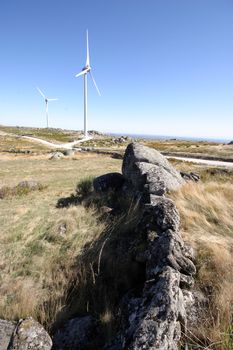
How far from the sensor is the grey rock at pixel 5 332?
539cm

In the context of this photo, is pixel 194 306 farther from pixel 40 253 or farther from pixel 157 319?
pixel 40 253

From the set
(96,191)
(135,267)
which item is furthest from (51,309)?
(96,191)

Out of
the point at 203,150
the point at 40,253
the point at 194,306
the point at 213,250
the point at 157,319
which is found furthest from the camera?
the point at 203,150

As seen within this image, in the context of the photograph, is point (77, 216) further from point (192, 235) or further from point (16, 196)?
point (16, 196)

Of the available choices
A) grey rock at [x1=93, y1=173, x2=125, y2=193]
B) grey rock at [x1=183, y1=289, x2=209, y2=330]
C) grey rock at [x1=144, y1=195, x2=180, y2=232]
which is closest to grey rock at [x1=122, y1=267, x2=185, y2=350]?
grey rock at [x1=183, y1=289, x2=209, y2=330]

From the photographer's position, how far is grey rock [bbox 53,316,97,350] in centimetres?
538

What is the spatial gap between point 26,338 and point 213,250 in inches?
177

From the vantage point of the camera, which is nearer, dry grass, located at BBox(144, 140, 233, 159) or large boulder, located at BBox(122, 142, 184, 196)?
large boulder, located at BBox(122, 142, 184, 196)

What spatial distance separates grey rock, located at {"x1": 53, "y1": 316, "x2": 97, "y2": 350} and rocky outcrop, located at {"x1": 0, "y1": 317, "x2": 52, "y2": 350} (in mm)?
309

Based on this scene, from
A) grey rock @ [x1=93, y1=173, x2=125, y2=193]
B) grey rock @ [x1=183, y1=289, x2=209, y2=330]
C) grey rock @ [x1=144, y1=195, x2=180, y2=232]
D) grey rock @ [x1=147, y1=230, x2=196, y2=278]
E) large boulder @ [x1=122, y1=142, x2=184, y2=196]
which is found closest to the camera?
grey rock @ [x1=183, y1=289, x2=209, y2=330]

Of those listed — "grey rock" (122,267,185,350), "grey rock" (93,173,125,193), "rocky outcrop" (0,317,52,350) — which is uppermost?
"grey rock" (122,267,185,350)

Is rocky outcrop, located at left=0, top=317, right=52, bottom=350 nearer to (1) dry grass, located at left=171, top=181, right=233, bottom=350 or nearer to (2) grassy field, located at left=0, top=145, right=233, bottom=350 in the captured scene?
(2) grassy field, located at left=0, top=145, right=233, bottom=350

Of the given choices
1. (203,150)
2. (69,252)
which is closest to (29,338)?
(69,252)

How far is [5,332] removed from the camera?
569cm
